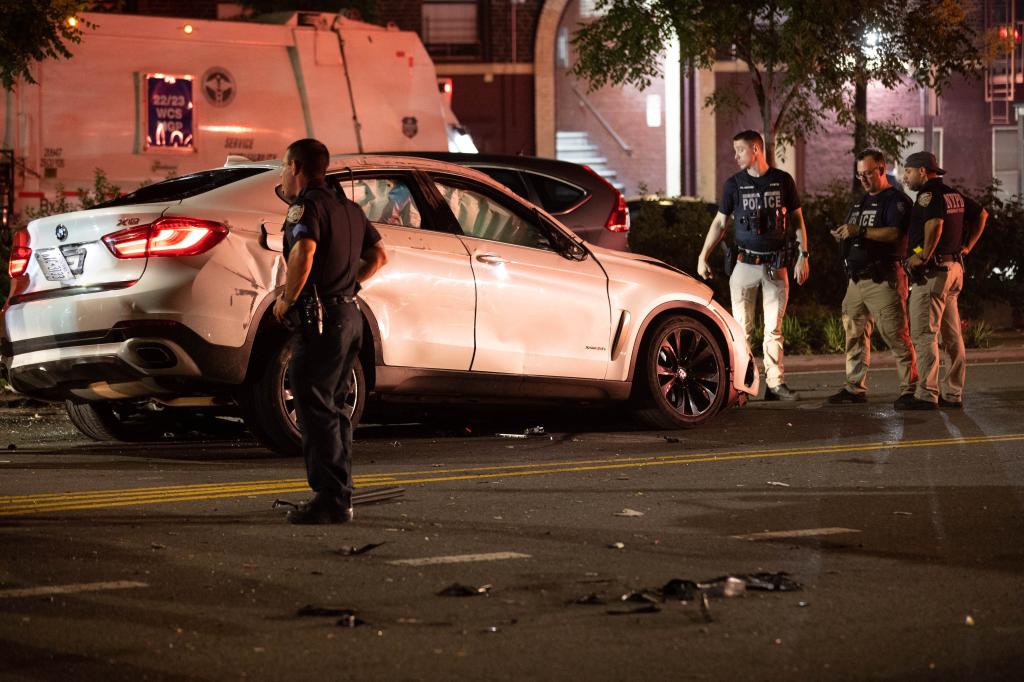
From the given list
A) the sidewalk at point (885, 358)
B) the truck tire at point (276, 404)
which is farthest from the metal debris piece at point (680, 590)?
the sidewalk at point (885, 358)

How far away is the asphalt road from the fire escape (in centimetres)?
2913

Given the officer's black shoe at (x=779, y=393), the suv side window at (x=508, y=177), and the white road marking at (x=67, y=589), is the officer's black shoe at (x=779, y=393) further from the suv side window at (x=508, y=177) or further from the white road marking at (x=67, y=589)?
the white road marking at (x=67, y=589)

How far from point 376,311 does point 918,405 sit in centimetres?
442

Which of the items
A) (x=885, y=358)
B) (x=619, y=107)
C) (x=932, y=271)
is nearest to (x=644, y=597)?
(x=932, y=271)

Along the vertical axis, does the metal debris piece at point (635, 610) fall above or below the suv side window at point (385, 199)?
below

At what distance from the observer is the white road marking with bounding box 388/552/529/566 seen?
6586 mm

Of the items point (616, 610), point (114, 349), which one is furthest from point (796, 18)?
point (616, 610)

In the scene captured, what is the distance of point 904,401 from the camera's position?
12398 millimetres

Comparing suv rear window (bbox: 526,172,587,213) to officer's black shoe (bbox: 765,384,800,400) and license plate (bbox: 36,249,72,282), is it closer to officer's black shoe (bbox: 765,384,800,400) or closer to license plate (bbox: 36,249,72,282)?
officer's black shoe (bbox: 765,384,800,400)

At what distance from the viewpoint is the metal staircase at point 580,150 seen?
38375mm

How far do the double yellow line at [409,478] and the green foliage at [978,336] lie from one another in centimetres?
730

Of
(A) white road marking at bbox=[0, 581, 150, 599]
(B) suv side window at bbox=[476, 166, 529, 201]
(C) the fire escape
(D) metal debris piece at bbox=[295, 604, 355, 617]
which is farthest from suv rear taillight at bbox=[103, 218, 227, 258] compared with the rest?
(C) the fire escape

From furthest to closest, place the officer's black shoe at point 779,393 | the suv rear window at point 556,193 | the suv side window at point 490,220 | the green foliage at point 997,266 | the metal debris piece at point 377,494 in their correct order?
the green foliage at point 997,266
the suv rear window at point 556,193
the officer's black shoe at point 779,393
the suv side window at point 490,220
the metal debris piece at point 377,494

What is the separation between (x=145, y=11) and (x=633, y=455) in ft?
92.3
